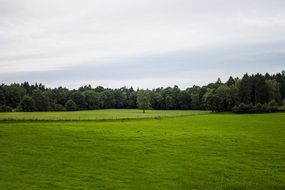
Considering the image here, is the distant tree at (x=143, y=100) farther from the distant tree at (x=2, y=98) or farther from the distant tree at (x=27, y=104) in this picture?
the distant tree at (x=2, y=98)

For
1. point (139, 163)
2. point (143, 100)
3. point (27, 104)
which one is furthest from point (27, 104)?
point (139, 163)

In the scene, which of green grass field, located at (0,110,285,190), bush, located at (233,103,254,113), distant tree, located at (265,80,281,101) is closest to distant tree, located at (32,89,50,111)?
bush, located at (233,103,254,113)

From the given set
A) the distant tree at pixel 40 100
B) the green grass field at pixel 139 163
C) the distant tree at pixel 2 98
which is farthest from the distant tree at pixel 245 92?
the green grass field at pixel 139 163

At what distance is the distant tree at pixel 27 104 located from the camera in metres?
181

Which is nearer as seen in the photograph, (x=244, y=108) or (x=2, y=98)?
(x=244, y=108)

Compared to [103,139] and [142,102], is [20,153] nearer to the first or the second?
[103,139]

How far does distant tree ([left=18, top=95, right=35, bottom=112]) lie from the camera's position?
18075 cm

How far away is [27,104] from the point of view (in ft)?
597

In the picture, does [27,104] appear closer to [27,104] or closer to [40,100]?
[27,104]

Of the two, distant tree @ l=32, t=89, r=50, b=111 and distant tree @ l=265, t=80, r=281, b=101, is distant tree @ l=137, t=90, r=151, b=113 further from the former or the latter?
distant tree @ l=265, t=80, r=281, b=101

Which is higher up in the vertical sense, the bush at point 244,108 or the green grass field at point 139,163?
the bush at point 244,108

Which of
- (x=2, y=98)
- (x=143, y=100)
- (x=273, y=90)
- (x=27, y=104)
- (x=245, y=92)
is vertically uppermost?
(x=273, y=90)

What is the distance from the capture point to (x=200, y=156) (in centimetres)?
3441

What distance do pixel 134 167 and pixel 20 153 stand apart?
11996 mm
